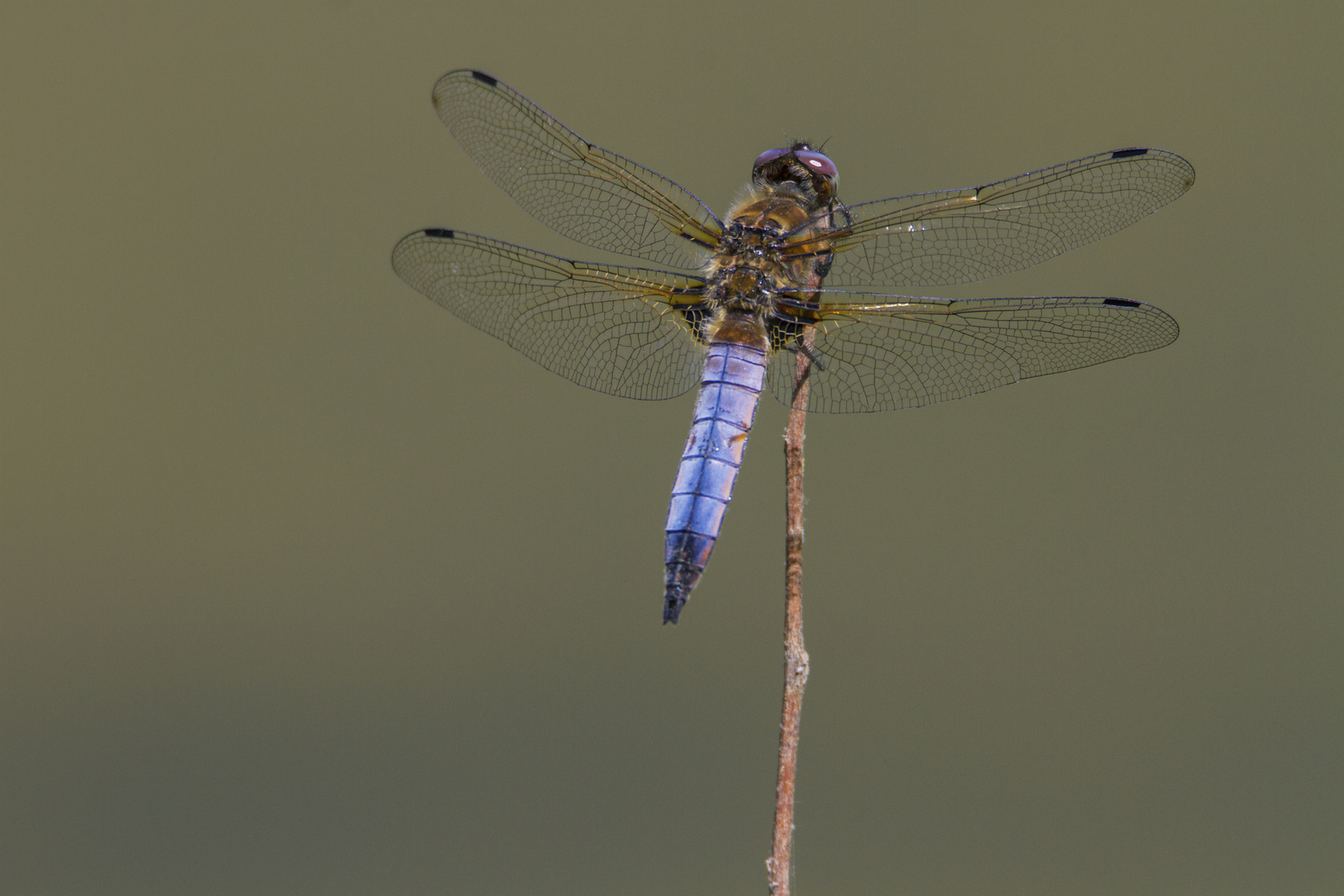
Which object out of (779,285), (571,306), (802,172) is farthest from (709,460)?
(802,172)

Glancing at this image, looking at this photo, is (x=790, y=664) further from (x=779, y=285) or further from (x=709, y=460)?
(x=779, y=285)

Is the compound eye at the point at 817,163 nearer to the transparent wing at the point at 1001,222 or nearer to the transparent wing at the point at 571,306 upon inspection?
the transparent wing at the point at 1001,222

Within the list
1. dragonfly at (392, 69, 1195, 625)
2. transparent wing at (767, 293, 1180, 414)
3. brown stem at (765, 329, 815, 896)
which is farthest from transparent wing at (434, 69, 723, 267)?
brown stem at (765, 329, 815, 896)

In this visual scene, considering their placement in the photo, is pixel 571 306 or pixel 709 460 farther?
pixel 571 306

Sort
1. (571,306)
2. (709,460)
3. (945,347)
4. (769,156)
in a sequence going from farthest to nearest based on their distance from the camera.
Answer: (769,156)
(571,306)
(945,347)
(709,460)

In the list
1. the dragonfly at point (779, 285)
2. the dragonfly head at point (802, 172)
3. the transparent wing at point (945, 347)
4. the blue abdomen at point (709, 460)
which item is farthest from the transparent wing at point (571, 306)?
the dragonfly head at point (802, 172)

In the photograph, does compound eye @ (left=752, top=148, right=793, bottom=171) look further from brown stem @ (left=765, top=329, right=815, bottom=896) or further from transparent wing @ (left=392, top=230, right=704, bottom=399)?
brown stem @ (left=765, top=329, right=815, bottom=896)
